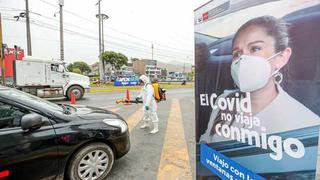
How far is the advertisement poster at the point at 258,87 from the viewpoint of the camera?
1.18 metres

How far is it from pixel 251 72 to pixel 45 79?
14.3 meters

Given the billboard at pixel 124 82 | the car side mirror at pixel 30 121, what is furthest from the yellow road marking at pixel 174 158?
the billboard at pixel 124 82

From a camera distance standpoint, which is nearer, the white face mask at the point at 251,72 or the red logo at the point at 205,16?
the white face mask at the point at 251,72

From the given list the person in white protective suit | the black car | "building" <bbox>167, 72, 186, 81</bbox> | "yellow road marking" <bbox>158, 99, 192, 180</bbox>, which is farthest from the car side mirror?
"building" <bbox>167, 72, 186, 81</bbox>

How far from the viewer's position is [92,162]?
2990 mm

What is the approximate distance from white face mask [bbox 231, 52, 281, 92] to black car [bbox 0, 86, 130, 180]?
7.18 ft

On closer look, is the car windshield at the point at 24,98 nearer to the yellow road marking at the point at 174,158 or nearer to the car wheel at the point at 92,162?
the car wheel at the point at 92,162

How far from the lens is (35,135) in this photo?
8.08 ft

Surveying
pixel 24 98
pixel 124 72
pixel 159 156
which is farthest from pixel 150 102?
pixel 124 72

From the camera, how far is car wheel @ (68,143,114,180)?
111 inches

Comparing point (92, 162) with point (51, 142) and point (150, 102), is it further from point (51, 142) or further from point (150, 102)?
point (150, 102)

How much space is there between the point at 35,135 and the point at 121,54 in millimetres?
58229

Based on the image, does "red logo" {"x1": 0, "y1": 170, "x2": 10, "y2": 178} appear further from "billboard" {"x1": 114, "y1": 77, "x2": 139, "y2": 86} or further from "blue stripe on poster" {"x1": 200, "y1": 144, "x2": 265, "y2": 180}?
"billboard" {"x1": 114, "y1": 77, "x2": 139, "y2": 86}

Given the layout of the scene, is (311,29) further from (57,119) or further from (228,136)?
(57,119)
